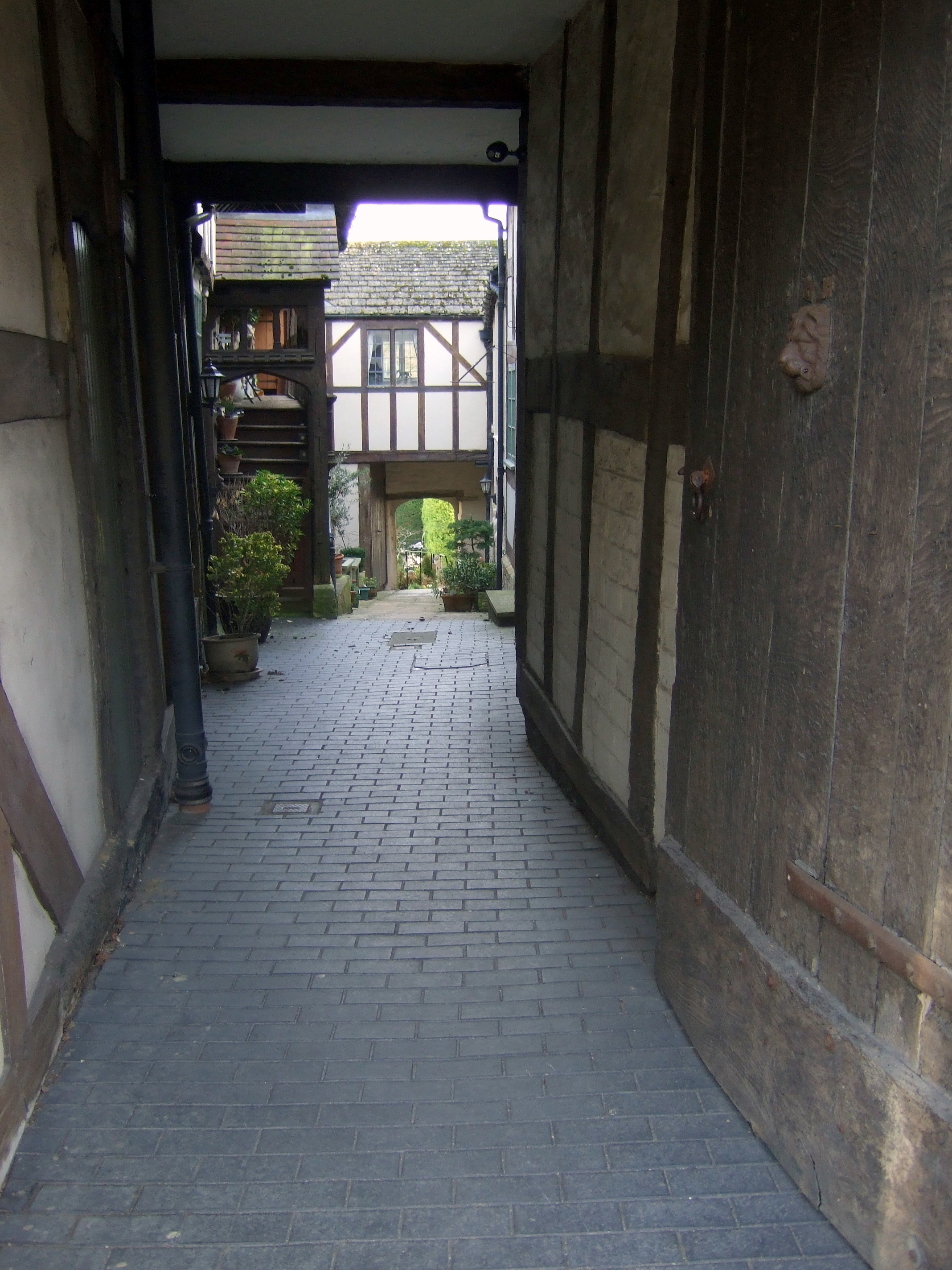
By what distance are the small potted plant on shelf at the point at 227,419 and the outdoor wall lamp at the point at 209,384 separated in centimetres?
297

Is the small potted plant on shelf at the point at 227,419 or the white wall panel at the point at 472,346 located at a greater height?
the white wall panel at the point at 472,346

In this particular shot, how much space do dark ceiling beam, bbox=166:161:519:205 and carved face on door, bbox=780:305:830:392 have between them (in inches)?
231

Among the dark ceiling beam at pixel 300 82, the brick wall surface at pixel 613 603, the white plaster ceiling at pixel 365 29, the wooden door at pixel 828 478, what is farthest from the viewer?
the dark ceiling beam at pixel 300 82

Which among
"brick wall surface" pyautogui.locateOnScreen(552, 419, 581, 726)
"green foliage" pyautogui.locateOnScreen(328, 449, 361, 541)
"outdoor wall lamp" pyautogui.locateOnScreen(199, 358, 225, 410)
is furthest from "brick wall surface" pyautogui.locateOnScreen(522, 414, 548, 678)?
"green foliage" pyautogui.locateOnScreen(328, 449, 361, 541)

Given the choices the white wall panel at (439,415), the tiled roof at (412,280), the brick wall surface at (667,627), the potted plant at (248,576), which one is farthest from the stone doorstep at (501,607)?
the tiled roof at (412,280)

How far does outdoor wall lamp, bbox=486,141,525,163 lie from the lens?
6863mm

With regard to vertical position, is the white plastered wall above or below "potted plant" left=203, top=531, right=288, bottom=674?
above

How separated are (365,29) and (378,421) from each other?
15.4m

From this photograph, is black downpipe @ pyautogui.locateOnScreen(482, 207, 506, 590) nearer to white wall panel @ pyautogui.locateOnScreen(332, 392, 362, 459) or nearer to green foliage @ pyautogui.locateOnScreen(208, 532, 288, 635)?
white wall panel @ pyautogui.locateOnScreen(332, 392, 362, 459)

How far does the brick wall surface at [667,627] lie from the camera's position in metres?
3.96

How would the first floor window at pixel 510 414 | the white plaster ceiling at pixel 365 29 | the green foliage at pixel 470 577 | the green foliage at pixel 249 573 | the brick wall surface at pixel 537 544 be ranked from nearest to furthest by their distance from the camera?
1. the white plaster ceiling at pixel 365 29
2. the brick wall surface at pixel 537 544
3. the green foliage at pixel 249 573
4. the first floor window at pixel 510 414
5. the green foliage at pixel 470 577

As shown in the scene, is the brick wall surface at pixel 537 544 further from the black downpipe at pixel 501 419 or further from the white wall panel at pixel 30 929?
the black downpipe at pixel 501 419

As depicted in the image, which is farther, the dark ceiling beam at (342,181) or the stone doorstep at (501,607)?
the stone doorstep at (501,607)

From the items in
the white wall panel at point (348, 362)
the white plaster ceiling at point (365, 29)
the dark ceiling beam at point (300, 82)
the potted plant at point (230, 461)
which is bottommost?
the potted plant at point (230, 461)
